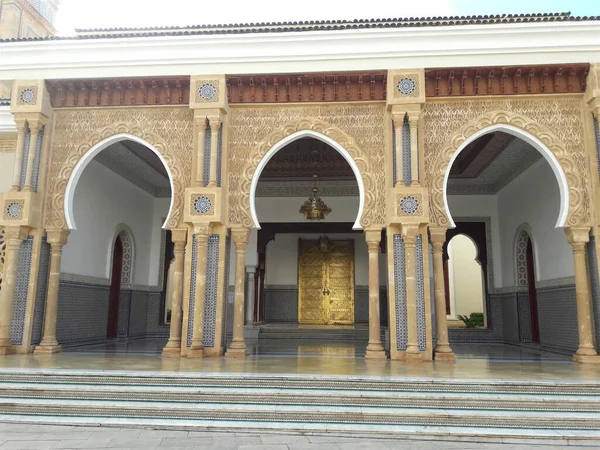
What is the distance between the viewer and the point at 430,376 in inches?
153

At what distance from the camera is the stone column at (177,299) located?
212 inches

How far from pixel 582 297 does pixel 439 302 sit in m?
1.43

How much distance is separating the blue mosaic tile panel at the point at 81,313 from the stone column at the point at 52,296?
71 cm

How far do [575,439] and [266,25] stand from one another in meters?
4.97

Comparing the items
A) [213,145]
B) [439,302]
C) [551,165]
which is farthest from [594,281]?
[213,145]

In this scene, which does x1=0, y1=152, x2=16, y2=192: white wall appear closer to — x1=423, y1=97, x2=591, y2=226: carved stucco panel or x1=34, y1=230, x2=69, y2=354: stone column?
x1=34, y1=230, x2=69, y2=354: stone column

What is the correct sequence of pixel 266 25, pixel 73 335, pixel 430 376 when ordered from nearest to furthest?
pixel 430 376, pixel 266 25, pixel 73 335

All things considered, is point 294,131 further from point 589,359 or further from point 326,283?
point 326,283

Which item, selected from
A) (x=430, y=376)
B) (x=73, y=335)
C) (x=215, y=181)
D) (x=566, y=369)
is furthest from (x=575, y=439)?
(x=73, y=335)

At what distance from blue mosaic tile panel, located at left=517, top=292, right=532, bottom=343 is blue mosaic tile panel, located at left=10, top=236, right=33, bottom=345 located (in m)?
6.50

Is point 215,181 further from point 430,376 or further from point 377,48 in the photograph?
point 430,376

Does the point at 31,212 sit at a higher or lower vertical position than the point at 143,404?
higher

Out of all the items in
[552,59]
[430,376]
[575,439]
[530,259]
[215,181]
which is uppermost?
[552,59]

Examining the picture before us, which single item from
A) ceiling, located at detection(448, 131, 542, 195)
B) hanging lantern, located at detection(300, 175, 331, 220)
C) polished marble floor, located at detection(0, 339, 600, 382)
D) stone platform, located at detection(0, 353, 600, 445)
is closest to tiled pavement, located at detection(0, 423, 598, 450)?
stone platform, located at detection(0, 353, 600, 445)
